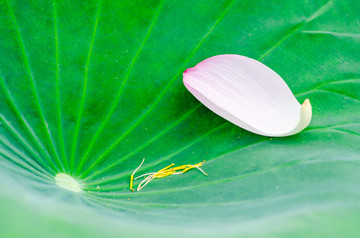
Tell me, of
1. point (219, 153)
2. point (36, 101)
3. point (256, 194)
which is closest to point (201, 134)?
point (219, 153)

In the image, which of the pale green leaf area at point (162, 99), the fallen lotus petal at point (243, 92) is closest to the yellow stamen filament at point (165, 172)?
the pale green leaf area at point (162, 99)

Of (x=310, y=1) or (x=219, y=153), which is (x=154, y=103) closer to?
(x=219, y=153)

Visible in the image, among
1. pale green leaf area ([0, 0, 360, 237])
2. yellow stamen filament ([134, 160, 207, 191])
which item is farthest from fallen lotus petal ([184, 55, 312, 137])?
yellow stamen filament ([134, 160, 207, 191])

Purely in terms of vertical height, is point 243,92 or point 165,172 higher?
point 243,92

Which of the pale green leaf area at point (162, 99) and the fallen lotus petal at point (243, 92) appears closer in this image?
the pale green leaf area at point (162, 99)

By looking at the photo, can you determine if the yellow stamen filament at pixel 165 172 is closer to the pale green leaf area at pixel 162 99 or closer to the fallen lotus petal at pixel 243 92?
→ the pale green leaf area at pixel 162 99

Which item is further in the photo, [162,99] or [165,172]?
[162,99]
